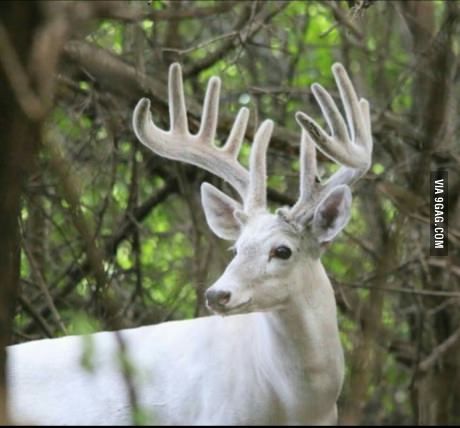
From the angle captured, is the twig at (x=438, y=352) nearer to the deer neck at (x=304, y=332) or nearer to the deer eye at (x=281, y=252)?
the deer neck at (x=304, y=332)

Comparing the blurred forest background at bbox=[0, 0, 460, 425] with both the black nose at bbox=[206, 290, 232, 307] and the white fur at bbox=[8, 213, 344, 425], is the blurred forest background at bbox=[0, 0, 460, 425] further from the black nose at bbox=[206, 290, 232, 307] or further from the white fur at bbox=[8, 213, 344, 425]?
the black nose at bbox=[206, 290, 232, 307]

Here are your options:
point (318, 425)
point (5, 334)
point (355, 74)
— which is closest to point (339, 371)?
point (318, 425)

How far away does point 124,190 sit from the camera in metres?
7.72

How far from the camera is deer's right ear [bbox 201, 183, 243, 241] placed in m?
5.35

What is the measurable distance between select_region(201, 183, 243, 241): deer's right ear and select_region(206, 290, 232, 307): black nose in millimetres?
770

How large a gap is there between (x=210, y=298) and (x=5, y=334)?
2.23 meters

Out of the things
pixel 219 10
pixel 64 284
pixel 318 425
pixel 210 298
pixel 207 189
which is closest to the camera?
pixel 219 10

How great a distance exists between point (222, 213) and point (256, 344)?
67 centimetres

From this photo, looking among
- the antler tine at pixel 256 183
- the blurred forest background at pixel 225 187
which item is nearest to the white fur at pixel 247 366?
the antler tine at pixel 256 183

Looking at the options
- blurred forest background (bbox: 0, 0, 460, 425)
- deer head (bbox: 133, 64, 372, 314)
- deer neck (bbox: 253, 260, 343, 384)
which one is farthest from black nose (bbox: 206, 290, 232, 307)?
blurred forest background (bbox: 0, 0, 460, 425)

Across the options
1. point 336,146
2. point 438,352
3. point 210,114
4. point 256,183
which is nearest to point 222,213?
point 256,183

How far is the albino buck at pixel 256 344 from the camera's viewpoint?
191 inches

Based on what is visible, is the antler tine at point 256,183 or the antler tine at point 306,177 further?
the antler tine at point 256,183

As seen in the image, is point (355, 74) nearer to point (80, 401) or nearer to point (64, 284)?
point (64, 284)
